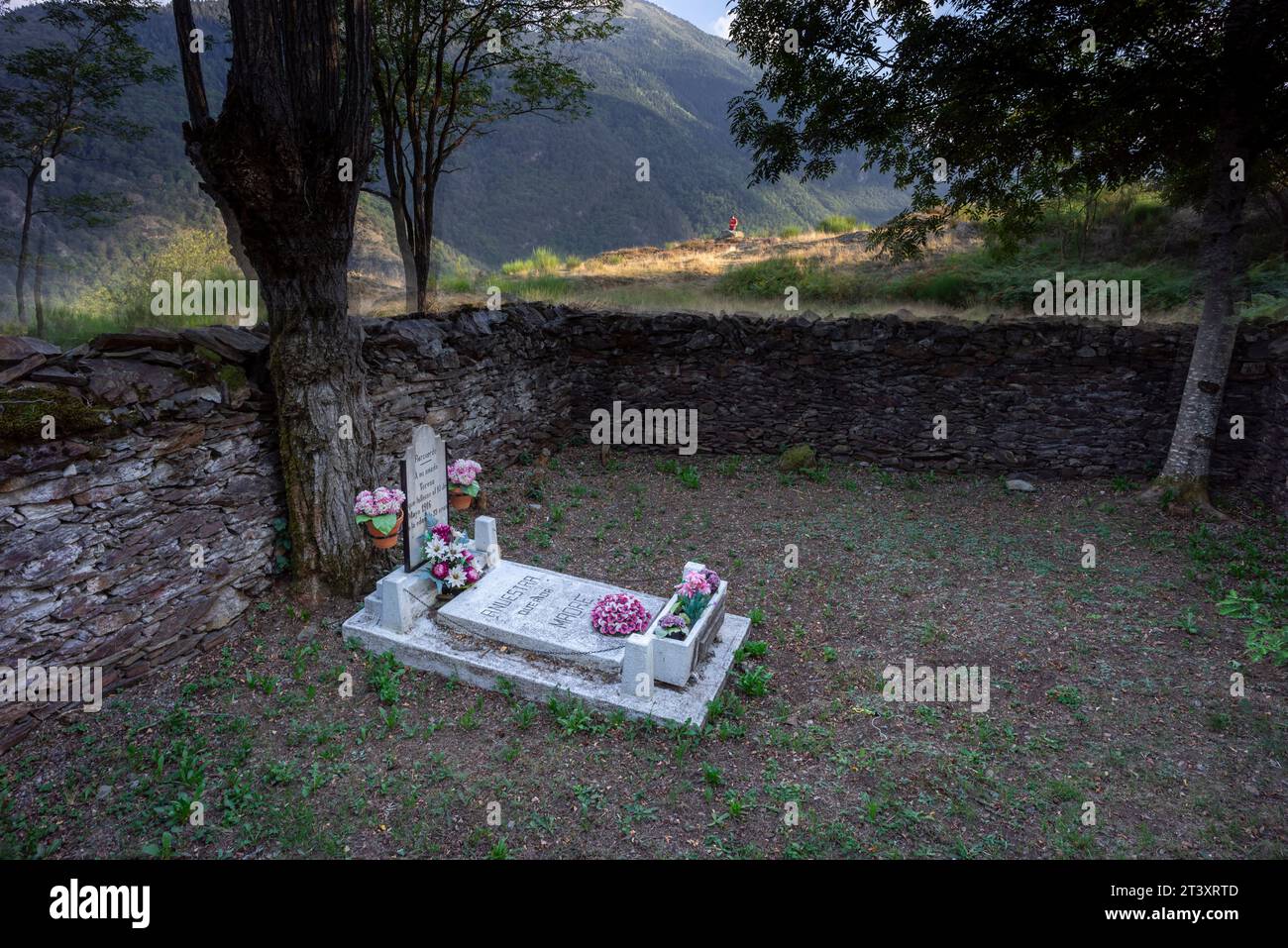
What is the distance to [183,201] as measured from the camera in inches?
1057

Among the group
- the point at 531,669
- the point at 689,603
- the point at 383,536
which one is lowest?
the point at 531,669

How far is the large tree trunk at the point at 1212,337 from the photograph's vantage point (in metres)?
Answer: 8.13

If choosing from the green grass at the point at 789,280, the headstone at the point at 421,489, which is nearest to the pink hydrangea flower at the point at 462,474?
the headstone at the point at 421,489

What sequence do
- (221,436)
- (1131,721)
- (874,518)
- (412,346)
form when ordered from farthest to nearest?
(874,518) → (412,346) → (221,436) → (1131,721)

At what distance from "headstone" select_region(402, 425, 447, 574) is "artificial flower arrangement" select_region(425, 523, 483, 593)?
0.37ft

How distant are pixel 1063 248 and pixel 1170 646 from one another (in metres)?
13.6

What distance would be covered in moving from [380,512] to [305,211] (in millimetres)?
2632

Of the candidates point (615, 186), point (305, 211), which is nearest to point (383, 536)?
point (305, 211)

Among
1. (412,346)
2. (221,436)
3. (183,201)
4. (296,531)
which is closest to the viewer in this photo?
(221,436)

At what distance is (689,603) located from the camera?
562 cm

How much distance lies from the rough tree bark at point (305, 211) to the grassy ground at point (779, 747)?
1.12 metres

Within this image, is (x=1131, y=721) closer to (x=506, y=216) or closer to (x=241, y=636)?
(x=241, y=636)

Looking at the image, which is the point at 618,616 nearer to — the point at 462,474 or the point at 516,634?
the point at 516,634

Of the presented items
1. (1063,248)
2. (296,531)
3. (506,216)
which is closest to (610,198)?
(506,216)
